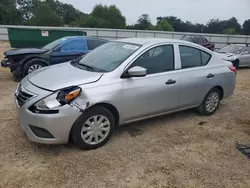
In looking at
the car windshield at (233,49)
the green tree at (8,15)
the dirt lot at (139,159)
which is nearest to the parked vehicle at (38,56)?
the dirt lot at (139,159)

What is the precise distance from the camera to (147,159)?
330cm

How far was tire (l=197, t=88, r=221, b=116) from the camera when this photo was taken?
4.82 metres

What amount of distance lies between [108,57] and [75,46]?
4455 millimetres

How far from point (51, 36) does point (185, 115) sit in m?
12.8

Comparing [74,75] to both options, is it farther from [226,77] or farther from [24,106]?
[226,77]

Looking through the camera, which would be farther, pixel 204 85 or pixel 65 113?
pixel 204 85

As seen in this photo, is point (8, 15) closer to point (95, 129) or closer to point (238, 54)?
point (238, 54)

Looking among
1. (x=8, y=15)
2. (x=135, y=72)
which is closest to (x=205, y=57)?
(x=135, y=72)

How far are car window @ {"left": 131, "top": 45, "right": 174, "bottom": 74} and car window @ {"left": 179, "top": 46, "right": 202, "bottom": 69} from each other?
26cm

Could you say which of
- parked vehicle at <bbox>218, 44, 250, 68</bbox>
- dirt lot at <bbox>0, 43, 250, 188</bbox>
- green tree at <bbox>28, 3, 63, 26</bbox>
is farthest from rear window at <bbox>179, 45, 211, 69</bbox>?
green tree at <bbox>28, 3, 63, 26</bbox>

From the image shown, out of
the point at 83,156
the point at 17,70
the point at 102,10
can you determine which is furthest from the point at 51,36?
the point at 102,10

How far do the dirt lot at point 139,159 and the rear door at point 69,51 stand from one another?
3.38 meters

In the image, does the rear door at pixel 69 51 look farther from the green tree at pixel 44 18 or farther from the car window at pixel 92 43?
the green tree at pixel 44 18

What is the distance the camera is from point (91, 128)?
10.9 ft
